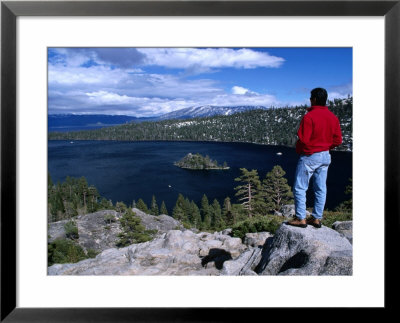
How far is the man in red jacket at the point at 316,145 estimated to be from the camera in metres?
3.02

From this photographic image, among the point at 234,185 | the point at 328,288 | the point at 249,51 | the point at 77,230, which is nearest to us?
the point at 328,288

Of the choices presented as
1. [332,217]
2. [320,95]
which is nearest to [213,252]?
[332,217]

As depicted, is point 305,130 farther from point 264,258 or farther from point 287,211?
point 287,211

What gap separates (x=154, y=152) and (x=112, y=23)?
1968 mm

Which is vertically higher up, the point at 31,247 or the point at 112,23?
the point at 112,23

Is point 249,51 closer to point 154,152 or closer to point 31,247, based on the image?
point 154,152

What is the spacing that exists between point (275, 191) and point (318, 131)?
1672mm

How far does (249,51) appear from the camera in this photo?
3713 millimetres

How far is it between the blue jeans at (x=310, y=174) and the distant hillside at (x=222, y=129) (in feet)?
3.40

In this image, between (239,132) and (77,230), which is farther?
(239,132)

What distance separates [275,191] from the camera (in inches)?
178


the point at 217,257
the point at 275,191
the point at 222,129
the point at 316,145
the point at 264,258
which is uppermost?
the point at 222,129

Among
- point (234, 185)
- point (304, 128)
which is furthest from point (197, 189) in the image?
point (304, 128)

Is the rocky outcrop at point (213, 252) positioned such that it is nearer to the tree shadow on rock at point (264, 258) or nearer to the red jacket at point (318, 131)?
the tree shadow on rock at point (264, 258)
